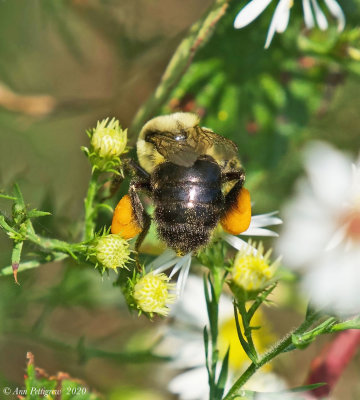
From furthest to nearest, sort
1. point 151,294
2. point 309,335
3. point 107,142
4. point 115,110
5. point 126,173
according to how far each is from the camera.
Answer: point 115,110 → point 126,173 → point 107,142 → point 151,294 → point 309,335

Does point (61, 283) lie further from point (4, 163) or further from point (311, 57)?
point (311, 57)

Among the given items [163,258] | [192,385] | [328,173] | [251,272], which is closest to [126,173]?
[163,258]

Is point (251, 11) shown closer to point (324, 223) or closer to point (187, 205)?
point (187, 205)

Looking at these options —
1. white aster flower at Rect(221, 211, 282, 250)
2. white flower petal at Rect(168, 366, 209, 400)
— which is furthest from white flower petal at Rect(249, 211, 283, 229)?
white flower petal at Rect(168, 366, 209, 400)

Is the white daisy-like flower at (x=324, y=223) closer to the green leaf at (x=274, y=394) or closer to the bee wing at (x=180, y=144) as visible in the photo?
the green leaf at (x=274, y=394)

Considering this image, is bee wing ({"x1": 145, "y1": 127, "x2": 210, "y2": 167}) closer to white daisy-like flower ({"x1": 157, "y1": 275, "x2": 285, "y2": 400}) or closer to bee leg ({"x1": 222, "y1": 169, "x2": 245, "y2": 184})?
bee leg ({"x1": 222, "y1": 169, "x2": 245, "y2": 184})

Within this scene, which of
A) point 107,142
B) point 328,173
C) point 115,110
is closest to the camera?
point 107,142

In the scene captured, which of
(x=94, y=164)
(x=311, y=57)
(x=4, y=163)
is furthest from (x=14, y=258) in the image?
(x=311, y=57)
